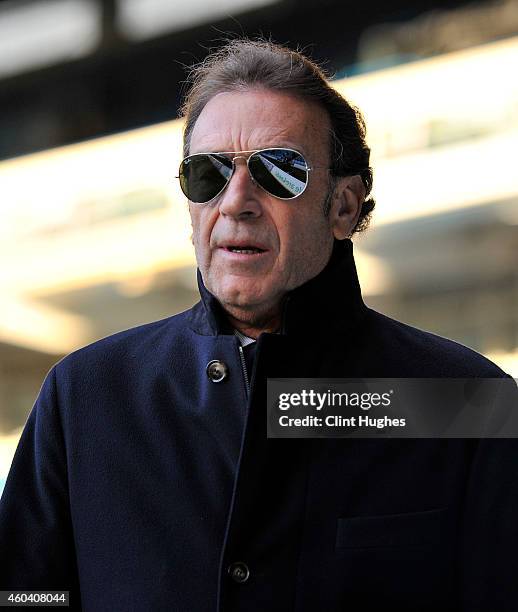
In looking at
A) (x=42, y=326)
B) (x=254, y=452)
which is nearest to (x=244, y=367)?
(x=254, y=452)

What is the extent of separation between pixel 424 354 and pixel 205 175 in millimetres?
531

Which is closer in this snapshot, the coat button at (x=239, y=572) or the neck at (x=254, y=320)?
the coat button at (x=239, y=572)

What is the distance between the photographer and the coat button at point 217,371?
1600 mm

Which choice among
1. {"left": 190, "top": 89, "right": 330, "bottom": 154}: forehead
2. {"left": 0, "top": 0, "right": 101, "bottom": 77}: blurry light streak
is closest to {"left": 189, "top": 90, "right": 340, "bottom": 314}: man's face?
{"left": 190, "top": 89, "right": 330, "bottom": 154}: forehead

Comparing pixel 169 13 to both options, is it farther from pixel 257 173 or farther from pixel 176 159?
pixel 257 173

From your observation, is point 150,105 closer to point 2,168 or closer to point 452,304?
point 2,168

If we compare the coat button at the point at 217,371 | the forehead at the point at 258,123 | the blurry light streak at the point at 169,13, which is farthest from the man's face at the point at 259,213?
the blurry light streak at the point at 169,13

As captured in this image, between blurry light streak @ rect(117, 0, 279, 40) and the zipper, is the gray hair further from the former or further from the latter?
blurry light streak @ rect(117, 0, 279, 40)

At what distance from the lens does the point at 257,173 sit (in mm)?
1624

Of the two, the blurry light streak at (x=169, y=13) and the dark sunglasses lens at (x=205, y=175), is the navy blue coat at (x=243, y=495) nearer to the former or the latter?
the dark sunglasses lens at (x=205, y=175)

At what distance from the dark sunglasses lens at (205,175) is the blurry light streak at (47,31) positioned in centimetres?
373

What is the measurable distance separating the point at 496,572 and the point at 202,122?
0.97 m

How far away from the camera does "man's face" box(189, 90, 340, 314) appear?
1.59 m

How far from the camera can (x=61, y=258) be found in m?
5.37
